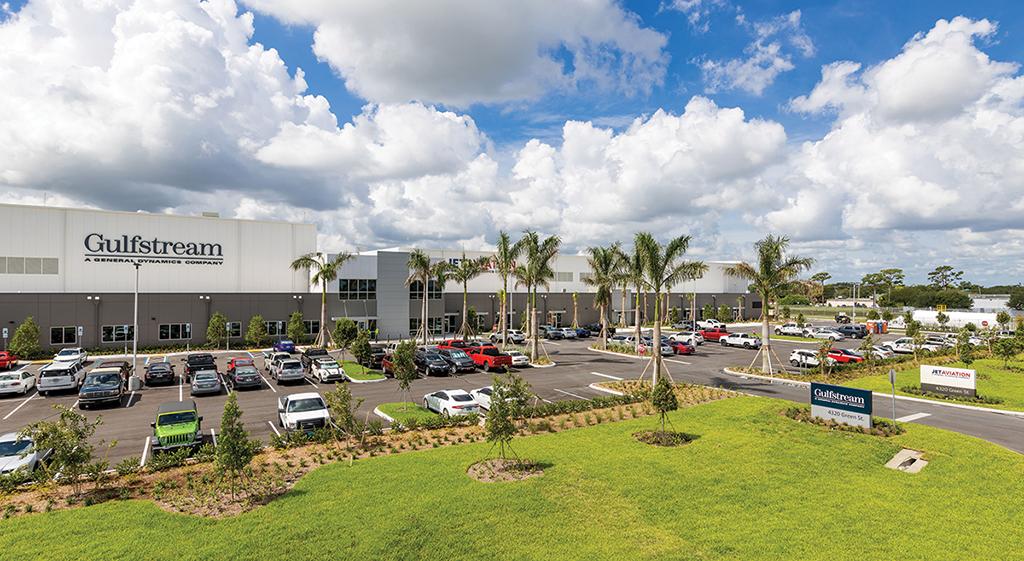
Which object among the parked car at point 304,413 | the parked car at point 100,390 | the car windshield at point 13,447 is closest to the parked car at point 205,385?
the parked car at point 100,390

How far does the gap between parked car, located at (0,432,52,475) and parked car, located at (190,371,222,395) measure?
1221cm

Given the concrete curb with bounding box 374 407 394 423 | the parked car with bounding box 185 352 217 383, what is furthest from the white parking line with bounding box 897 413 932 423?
the parked car with bounding box 185 352 217 383

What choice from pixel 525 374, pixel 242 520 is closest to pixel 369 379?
pixel 525 374

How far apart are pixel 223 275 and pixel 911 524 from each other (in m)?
61.1

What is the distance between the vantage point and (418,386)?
1287 inches

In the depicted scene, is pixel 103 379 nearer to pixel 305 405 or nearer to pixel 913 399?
pixel 305 405

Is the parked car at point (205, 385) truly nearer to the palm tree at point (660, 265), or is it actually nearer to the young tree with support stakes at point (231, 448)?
the young tree with support stakes at point (231, 448)

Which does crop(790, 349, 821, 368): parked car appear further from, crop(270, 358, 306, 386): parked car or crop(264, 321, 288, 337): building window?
crop(264, 321, 288, 337): building window

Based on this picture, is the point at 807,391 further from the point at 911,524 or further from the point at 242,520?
the point at 242,520

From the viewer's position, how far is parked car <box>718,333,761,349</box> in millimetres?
55594

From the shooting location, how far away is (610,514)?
1299cm

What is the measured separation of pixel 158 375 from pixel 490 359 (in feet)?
70.8

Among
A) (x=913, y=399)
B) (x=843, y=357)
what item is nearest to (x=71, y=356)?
(x=913, y=399)

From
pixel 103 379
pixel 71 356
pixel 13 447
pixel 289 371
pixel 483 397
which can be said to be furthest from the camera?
pixel 71 356
